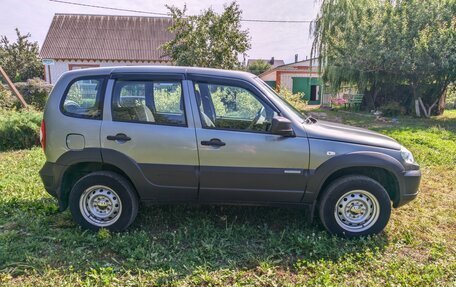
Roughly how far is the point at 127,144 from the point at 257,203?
1582 millimetres

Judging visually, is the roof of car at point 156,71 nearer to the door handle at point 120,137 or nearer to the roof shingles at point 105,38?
the door handle at point 120,137

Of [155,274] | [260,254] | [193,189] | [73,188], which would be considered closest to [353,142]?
[260,254]

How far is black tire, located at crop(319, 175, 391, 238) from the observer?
3.66 meters

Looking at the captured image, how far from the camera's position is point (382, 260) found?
3.38 meters

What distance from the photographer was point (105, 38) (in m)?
26.3

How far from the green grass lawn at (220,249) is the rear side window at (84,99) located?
1340 mm

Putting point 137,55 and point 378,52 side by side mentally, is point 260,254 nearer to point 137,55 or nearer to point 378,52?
point 378,52

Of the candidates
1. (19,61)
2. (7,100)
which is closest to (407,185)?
(7,100)

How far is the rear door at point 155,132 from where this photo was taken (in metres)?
3.66

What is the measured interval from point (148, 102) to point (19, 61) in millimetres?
30881

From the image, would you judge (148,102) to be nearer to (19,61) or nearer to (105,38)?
(105,38)

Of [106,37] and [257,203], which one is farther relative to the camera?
[106,37]

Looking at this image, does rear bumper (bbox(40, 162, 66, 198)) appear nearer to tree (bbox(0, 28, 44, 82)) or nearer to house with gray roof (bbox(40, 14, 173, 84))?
house with gray roof (bbox(40, 14, 173, 84))

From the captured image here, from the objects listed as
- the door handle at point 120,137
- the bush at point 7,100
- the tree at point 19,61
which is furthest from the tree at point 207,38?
the tree at point 19,61
